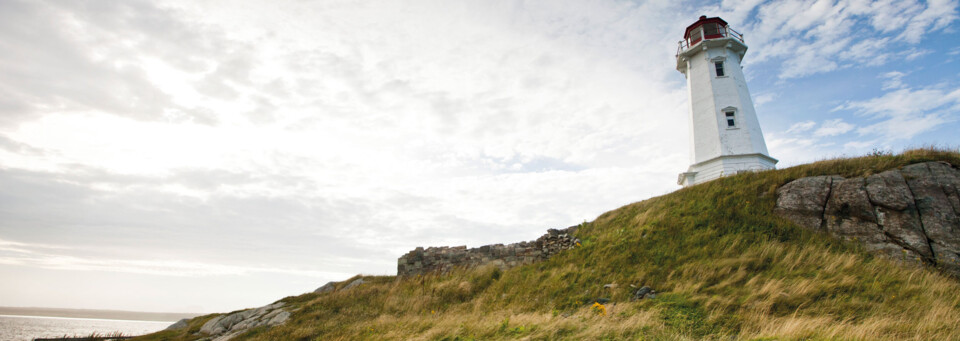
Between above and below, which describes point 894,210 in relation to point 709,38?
below

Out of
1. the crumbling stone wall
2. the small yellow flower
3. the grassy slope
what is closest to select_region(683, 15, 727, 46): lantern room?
the grassy slope

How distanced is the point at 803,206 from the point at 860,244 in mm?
1868

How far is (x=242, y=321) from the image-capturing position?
54.6ft

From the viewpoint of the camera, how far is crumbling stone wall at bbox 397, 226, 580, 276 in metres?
17.2

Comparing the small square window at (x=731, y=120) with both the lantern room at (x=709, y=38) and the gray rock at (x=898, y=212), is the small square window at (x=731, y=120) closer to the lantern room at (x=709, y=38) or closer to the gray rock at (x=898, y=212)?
the lantern room at (x=709, y=38)

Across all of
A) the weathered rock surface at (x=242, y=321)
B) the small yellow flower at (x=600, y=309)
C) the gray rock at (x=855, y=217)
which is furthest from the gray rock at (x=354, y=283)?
the gray rock at (x=855, y=217)

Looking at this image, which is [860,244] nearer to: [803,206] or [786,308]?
[803,206]

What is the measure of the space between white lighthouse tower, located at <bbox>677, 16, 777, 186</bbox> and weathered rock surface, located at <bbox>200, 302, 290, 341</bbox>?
2090cm

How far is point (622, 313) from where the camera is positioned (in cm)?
927

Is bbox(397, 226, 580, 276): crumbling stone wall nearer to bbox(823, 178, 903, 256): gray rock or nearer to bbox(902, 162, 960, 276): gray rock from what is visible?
bbox(823, 178, 903, 256): gray rock

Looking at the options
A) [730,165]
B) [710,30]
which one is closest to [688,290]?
[730,165]

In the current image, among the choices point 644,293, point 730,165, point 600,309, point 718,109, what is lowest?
point 600,309

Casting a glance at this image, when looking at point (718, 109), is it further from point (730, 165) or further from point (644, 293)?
point (644, 293)

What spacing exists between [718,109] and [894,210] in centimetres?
1102
